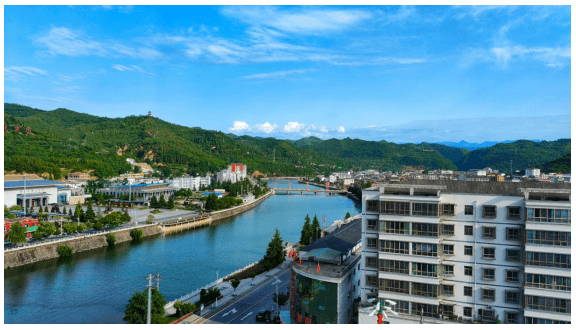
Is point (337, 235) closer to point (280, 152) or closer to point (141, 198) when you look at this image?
point (141, 198)

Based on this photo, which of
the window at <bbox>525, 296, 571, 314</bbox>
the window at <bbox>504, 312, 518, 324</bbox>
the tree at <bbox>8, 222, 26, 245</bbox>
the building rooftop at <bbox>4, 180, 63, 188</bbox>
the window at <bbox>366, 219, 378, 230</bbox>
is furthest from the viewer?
the building rooftop at <bbox>4, 180, 63, 188</bbox>

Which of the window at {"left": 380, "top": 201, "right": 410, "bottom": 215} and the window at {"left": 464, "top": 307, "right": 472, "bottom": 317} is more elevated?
the window at {"left": 380, "top": 201, "right": 410, "bottom": 215}

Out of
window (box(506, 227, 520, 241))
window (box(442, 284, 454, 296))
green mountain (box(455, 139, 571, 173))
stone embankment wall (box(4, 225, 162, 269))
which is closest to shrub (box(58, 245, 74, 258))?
stone embankment wall (box(4, 225, 162, 269))

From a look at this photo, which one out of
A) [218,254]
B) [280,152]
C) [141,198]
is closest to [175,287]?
[218,254]

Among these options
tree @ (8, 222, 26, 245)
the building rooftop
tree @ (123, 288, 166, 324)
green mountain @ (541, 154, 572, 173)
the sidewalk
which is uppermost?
green mountain @ (541, 154, 572, 173)

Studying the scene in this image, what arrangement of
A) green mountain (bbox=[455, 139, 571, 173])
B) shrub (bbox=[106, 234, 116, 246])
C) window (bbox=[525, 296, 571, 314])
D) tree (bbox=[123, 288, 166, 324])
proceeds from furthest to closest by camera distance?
1. green mountain (bbox=[455, 139, 571, 173])
2. shrub (bbox=[106, 234, 116, 246])
3. tree (bbox=[123, 288, 166, 324])
4. window (bbox=[525, 296, 571, 314])

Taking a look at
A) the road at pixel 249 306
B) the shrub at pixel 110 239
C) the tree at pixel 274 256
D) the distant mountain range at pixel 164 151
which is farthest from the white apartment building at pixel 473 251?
the distant mountain range at pixel 164 151

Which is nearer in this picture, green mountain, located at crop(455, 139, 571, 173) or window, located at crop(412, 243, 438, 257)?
window, located at crop(412, 243, 438, 257)

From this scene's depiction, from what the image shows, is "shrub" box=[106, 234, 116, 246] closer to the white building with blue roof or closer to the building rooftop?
the white building with blue roof

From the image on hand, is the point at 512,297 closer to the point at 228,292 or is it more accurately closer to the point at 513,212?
the point at 513,212
